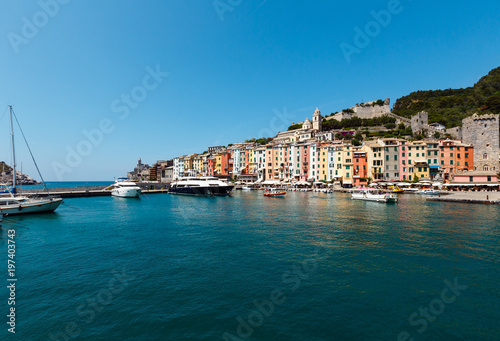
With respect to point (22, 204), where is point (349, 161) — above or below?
above

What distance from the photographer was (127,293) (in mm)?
10906

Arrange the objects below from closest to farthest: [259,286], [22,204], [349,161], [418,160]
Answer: [259,286]
[22,204]
[418,160]
[349,161]

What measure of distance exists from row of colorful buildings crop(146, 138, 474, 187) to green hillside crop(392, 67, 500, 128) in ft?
111

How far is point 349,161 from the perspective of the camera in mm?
77375

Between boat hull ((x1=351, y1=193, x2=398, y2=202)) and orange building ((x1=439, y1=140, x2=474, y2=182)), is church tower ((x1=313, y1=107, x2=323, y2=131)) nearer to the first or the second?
orange building ((x1=439, y1=140, x2=474, y2=182))

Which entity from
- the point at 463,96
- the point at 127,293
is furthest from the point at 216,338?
the point at 463,96

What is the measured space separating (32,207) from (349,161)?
7412 centimetres

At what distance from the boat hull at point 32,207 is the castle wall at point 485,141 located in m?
94.3

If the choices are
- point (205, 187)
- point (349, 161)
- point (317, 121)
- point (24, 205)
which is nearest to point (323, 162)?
point (349, 161)

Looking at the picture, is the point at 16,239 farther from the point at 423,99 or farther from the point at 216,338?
the point at 423,99

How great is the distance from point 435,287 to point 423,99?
152831 millimetres

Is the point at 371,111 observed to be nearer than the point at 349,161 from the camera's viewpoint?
No

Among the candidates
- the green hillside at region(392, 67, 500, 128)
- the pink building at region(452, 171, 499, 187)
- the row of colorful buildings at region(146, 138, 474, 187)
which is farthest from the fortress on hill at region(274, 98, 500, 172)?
the pink building at region(452, 171, 499, 187)

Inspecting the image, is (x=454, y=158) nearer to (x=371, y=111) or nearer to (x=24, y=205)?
(x=371, y=111)
